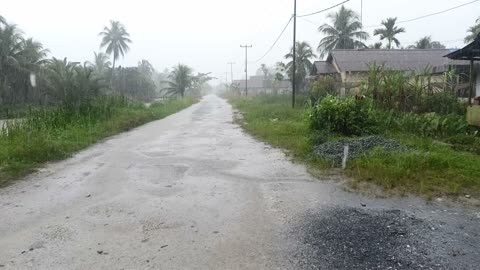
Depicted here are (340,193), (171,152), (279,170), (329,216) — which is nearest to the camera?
(329,216)

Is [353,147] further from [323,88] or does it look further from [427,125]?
[323,88]

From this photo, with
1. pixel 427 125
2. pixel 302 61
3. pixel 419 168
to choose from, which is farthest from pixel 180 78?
pixel 419 168

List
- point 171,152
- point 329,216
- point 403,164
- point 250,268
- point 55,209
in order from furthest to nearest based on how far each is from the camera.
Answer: point 171,152 → point 403,164 → point 55,209 → point 329,216 → point 250,268

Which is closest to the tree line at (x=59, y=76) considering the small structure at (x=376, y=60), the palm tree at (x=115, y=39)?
the palm tree at (x=115, y=39)

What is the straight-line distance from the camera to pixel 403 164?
6.48 metres

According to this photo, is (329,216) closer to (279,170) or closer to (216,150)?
(279,170)

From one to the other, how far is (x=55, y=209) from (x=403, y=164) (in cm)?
555

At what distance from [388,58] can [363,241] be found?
1084 inches

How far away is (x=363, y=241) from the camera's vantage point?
3.89 meters

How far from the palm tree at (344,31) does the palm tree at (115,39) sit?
32.4 meters

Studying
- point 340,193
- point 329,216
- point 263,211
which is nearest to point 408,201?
point 340,193

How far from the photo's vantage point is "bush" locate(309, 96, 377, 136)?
991 centimetres

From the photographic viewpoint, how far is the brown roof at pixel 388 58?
90.2 ft

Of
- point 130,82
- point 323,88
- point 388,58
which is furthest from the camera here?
point 130,82
